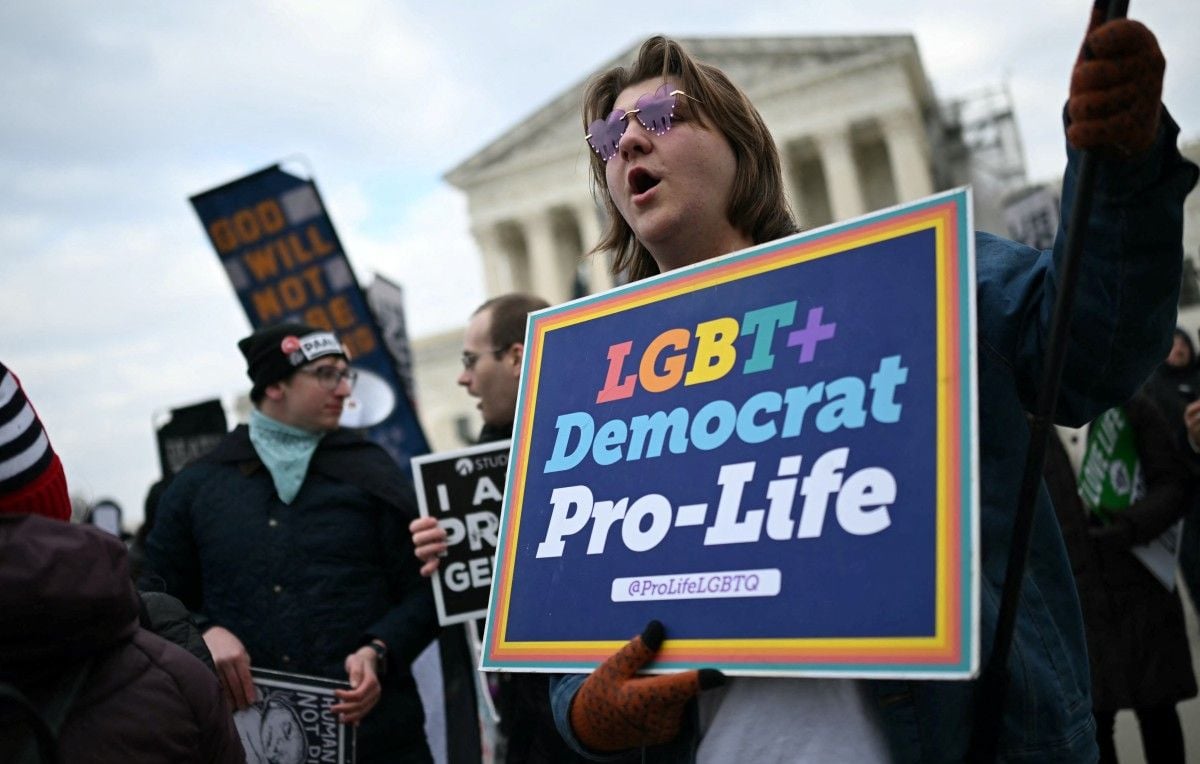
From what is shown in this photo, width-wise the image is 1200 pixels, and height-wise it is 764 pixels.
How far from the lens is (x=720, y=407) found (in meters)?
1.31

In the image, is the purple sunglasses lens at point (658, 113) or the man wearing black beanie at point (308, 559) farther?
the man wearing black beanie at point (308, 559)

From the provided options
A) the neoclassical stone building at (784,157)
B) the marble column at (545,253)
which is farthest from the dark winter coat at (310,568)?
the marble column at (545,253)

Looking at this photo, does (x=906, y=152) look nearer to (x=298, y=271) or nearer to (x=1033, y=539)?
(x=298, y=271)

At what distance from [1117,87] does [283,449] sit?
2690mm

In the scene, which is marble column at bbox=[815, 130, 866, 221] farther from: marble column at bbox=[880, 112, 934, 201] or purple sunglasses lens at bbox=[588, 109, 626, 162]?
purple sunglasses lens at bbox=[588, 109, 626, 162]

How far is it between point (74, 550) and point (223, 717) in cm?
45

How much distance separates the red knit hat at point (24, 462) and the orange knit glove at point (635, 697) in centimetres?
97

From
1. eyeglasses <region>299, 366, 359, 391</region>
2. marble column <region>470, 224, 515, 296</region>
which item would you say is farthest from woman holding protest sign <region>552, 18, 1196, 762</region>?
marble column <region>470, 224, 515, 296</region>

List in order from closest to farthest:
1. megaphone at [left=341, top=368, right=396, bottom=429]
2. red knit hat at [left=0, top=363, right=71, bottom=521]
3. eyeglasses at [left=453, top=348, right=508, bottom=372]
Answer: red knit hat at [left=0, top=363, right=71, bottom=521]
eyeglasses at [left=453, top=348, right=508, bottom=372]
megaphone at [left=341, top=368, right=396, bottom=429]

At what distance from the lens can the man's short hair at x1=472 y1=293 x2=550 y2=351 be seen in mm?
3588

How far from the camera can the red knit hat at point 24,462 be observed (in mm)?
1532

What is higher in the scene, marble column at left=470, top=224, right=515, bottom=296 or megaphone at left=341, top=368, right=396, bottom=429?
megaphone at left=341, top=368, right=396, bottom=429

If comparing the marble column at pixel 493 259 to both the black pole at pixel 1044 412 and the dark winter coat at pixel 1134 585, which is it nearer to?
the dark winter coat at pixel 1134 585

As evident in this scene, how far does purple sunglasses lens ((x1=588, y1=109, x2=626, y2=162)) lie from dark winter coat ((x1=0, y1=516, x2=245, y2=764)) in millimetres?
1062
